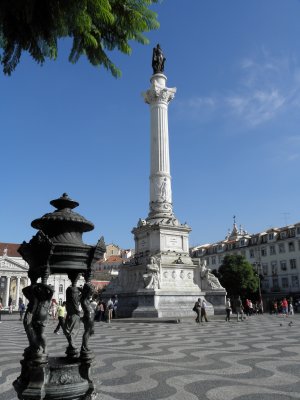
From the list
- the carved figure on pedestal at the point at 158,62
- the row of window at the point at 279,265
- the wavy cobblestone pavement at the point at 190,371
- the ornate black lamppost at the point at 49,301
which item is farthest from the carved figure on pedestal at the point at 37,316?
the row of window at the point at 279,265

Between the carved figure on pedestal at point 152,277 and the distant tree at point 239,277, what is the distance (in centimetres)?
3126

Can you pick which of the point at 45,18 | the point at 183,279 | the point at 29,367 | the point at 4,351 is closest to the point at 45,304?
the point at 29,367

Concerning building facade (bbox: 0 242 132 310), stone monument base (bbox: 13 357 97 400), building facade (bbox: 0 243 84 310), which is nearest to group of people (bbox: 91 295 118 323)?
stone monument base (bbox: 13 357 97 400)

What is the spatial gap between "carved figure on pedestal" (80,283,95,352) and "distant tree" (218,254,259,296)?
50.8m

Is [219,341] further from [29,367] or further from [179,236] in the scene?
[179,236]

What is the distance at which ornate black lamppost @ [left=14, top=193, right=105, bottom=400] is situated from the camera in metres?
4.86

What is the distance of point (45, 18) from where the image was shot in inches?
135

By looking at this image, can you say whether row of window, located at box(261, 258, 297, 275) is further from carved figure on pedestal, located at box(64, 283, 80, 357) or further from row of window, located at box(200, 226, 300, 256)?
carved figure on pedestal, located at box(64, 283, 80, 357)

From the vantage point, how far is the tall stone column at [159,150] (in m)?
30.2

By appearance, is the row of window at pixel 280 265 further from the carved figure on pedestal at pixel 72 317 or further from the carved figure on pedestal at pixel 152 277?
the carved figure on pedestal at pixel 72 317

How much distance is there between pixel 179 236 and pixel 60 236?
23864 millimetres

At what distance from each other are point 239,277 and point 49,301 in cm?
5160

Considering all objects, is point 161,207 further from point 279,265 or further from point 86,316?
point 279,265

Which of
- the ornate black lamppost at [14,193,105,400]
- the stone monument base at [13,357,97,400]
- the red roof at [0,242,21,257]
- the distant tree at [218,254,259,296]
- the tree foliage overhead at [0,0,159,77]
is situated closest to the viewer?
the tree foliage overhead at [0,0,159,77]
